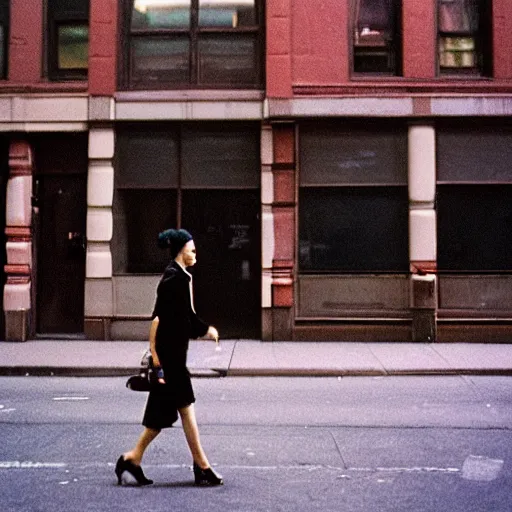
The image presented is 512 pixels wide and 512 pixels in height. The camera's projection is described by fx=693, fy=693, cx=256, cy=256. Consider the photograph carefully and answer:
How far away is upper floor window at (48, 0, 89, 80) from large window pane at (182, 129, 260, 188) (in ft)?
9.07

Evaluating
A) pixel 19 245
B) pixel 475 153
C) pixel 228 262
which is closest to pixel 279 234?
pixel 228 262

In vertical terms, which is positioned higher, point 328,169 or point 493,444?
point 328,169

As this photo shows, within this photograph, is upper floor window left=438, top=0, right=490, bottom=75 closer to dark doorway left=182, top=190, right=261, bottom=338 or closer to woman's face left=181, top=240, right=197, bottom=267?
dark doorway left=182, top=190, right=261, bottom=338

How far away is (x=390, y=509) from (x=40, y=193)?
11.4 m

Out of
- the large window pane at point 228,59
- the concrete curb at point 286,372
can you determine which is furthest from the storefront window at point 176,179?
the concrete curb at point 286,372

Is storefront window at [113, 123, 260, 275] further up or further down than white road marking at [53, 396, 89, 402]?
further up

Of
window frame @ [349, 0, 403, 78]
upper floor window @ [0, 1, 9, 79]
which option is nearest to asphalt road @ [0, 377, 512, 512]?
window frame @ [349, 0, 403, 78]

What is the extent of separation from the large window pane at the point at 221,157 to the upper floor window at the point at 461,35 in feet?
13.9

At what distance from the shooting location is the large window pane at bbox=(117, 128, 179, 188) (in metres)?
14.1

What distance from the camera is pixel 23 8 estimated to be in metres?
14.1

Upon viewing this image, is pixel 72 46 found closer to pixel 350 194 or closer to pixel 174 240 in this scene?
pixel 350 194

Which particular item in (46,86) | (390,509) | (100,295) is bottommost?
(390,509)

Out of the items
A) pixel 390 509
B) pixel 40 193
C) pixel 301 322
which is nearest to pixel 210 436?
pixel 390 509

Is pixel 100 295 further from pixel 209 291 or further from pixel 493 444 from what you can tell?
pixel 493 444
